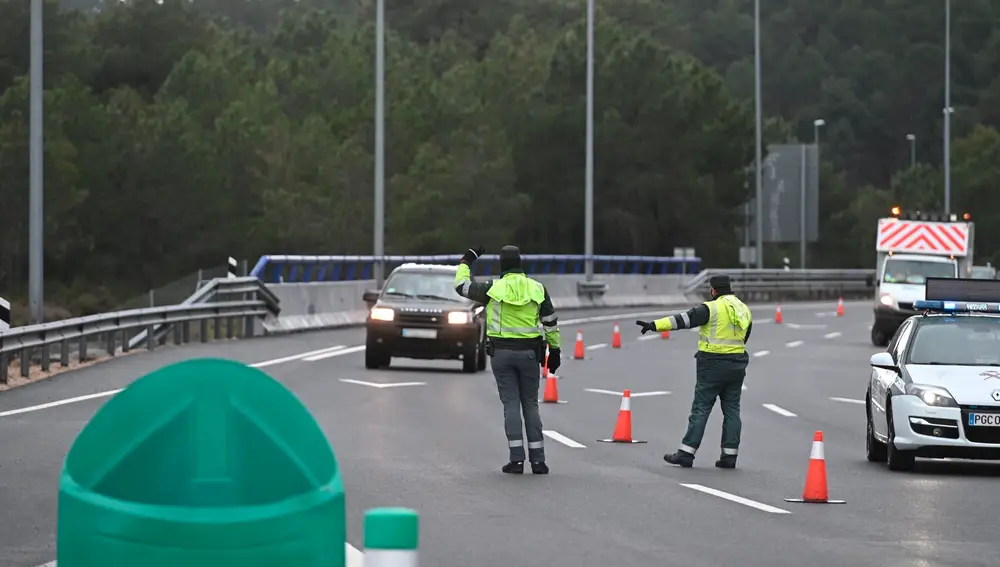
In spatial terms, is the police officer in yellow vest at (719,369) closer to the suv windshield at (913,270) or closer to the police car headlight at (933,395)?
the police car headlight at (933,395)

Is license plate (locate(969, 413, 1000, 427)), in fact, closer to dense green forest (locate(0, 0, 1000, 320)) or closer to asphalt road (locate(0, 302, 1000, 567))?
asphalt road (locate(0, 302, 1000, 567))

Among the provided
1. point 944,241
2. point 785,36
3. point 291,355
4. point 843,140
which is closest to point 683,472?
point 291,355

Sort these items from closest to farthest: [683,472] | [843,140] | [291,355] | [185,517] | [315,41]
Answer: [185,517] → [683,472] → [291,355] → [315,41] → [843,140]

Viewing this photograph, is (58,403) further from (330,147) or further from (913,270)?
(330,147)

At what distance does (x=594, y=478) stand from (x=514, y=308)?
59.8 inches

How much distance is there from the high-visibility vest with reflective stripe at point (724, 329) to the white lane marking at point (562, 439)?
209cm

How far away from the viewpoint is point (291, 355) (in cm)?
3191

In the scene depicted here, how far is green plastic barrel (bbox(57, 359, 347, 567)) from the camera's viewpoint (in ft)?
16.9

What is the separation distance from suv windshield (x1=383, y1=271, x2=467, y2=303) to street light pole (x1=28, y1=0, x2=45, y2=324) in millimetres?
5119

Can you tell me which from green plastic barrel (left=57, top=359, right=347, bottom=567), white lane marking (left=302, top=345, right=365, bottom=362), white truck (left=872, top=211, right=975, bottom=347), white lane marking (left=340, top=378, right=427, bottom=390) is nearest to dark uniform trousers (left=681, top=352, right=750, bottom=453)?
white lane marking (left=340, top=378, right=427, bottom=390)

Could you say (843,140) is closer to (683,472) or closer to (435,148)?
(435,148)

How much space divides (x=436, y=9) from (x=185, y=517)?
12205 centimetres

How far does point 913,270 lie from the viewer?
41.2 meters

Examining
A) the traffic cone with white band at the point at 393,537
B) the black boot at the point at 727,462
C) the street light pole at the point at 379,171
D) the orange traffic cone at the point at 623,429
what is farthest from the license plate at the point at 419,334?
the traffic cone with white band at the point at 393,537
